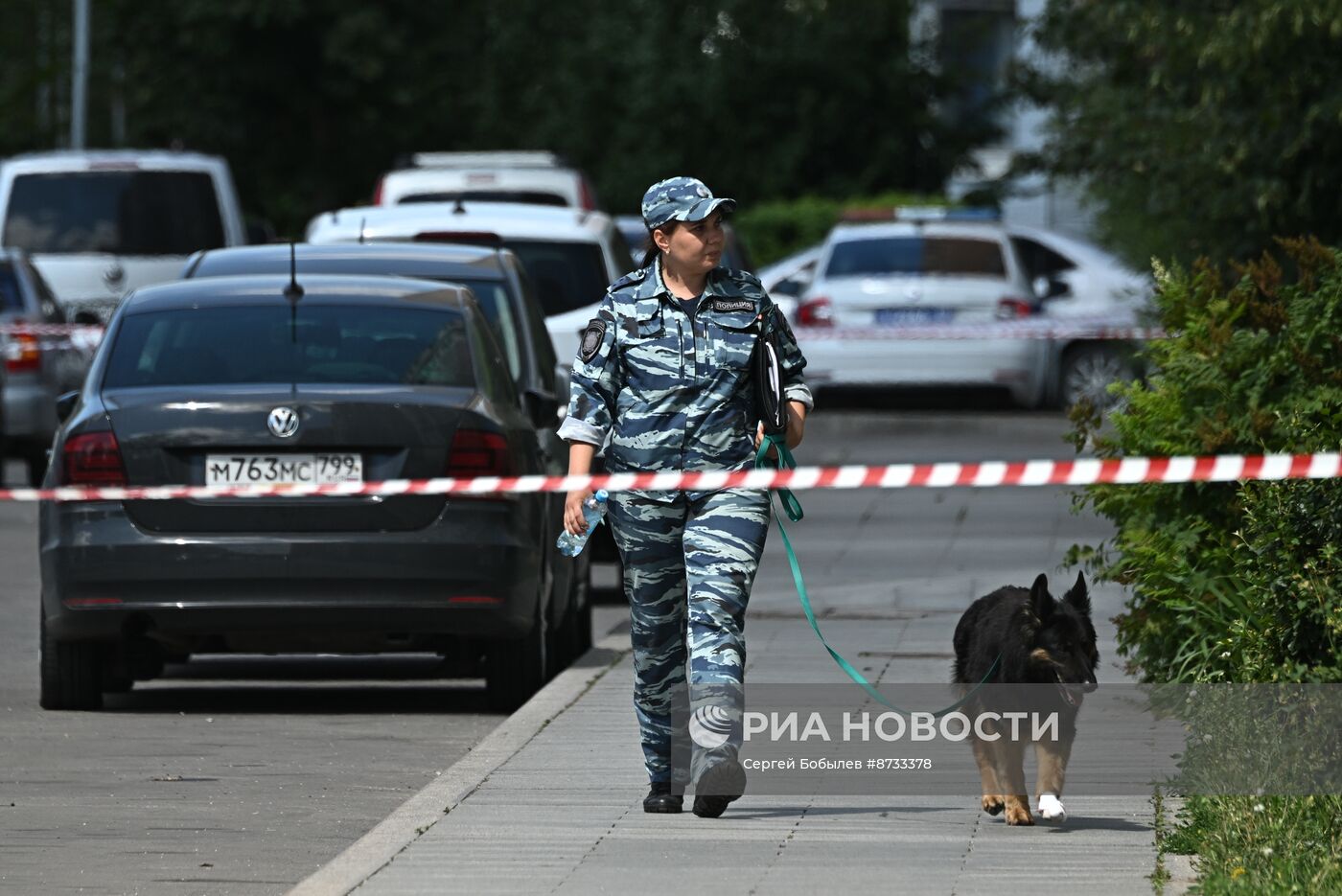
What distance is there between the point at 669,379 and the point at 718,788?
1035 millimetres

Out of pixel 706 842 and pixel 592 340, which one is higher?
pixel 592 340

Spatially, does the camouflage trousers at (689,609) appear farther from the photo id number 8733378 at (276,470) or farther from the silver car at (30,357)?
the silver car at (30,357)

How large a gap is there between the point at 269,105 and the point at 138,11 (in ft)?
9.41

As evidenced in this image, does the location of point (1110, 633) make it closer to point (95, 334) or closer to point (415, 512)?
point (415, 512)

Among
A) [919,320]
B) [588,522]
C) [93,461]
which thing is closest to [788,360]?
[588,522]

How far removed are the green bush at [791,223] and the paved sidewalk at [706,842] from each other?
2842 cm

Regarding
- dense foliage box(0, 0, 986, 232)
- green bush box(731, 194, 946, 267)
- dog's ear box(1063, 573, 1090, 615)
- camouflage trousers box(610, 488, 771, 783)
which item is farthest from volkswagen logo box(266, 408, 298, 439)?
dense foliage box(0, 0, 986, 232)

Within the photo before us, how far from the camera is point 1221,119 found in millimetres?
16375

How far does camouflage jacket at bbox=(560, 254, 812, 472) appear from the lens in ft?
23.7

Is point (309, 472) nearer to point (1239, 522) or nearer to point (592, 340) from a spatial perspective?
point (592, 340)

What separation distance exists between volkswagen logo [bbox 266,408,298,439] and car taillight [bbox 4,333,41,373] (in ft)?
38.9

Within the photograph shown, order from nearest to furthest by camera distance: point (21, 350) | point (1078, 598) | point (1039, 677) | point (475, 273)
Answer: point (1039, 677), point (1078, 598), point (475, 273), point (21, 350)

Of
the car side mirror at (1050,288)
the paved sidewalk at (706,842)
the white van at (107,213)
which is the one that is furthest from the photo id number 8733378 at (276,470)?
the car side mirror at (1050,288)

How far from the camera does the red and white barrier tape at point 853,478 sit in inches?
283
